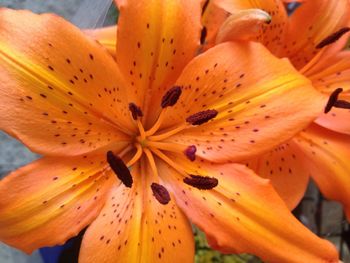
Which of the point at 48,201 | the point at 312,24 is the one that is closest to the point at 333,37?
the point at 312,24

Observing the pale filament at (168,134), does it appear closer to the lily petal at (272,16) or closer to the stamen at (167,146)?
the stamen at (167,146)

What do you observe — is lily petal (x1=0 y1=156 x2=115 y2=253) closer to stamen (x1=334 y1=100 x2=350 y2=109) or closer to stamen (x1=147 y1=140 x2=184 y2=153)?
stamen (x1=147 y1=140 x2=184 y2=153)

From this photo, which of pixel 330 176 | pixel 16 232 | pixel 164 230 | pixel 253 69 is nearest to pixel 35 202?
pixel 16 232

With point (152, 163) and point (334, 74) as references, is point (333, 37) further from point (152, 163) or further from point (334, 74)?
point (152, 163)

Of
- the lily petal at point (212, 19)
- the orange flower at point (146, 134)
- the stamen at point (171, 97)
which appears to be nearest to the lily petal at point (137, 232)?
the orange flower at point (146, 134)

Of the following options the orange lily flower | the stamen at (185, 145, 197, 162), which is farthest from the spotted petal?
the stamen at (185, 145, 197, 162)
